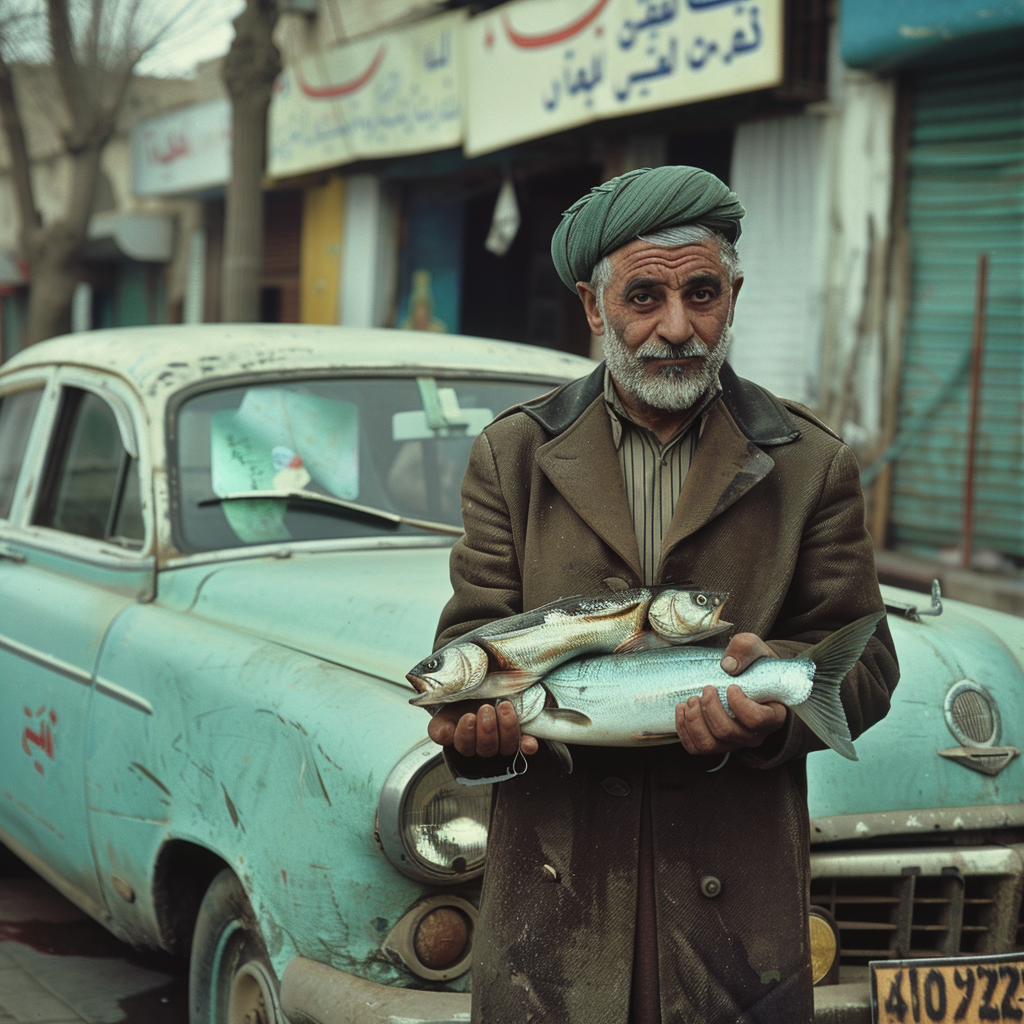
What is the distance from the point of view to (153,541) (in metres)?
3.31

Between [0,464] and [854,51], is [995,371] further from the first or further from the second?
[0,464]

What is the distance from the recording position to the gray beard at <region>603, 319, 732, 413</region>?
5.62ft

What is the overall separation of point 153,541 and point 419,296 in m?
11.6

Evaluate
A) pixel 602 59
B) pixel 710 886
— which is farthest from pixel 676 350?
pixel 602 59

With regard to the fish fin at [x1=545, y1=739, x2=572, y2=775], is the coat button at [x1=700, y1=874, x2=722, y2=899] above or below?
below

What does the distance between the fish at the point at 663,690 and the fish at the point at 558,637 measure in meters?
0.02

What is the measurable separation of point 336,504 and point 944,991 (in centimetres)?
181

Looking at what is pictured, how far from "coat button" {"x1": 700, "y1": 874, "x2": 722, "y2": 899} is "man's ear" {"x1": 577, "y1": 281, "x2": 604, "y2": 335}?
0.71 m

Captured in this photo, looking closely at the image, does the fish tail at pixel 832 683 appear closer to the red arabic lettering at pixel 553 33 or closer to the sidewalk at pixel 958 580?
the sidewalk at pixel 958 580

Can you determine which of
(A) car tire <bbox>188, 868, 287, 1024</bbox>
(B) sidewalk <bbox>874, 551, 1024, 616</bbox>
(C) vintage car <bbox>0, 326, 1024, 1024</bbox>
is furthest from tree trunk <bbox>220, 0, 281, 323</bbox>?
(A) car tire <bbox>188, 868, 287, 1024</bbox>

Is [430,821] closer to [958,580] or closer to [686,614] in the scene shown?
[686,614]

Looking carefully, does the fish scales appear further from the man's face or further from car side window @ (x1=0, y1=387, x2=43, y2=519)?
car side window @ (x1=0, y1=387, x2=43, y2=519)

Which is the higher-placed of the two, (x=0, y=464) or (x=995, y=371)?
(x=995, y=371)

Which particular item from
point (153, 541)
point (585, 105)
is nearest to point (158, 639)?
point (153, 541)
